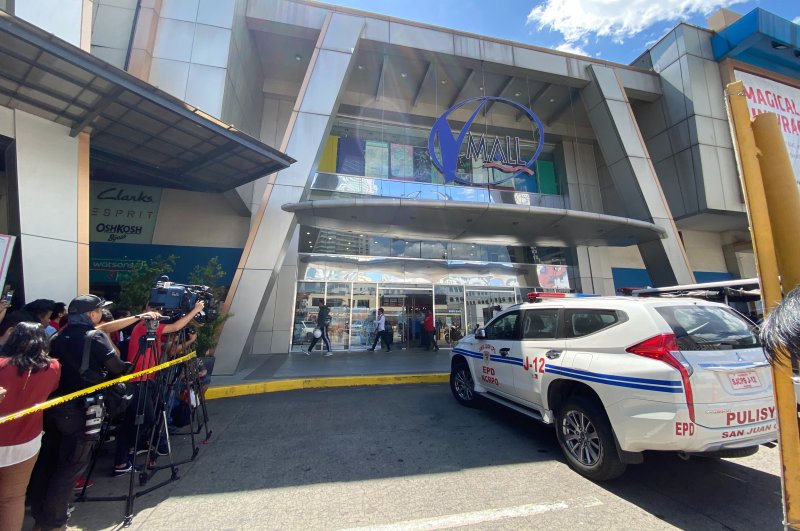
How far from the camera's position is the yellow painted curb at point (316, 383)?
22.6ft

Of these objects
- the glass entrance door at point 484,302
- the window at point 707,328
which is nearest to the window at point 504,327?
the window at point 707,328

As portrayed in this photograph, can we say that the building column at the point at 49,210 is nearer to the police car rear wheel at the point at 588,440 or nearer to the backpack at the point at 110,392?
the backpack at the point at 110,392

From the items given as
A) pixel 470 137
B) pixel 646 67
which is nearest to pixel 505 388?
pixel 470 137

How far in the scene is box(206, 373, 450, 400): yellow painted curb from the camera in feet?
22.6

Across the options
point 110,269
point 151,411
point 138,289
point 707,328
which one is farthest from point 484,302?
point 110,269

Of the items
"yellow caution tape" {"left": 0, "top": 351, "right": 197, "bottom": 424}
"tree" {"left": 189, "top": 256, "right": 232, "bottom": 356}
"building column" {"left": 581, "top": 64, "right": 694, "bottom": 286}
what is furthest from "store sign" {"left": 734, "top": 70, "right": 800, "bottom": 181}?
"yellow caution tape" {"left": 0, "top": 351, "right": 197, "bottom": 424}

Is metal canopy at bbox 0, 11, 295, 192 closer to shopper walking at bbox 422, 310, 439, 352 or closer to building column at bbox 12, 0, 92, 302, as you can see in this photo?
building column at bbox 12, 0, 92, 302

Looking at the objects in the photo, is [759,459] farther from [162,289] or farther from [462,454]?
[162,289]

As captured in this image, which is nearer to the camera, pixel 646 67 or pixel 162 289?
pixel 162 289

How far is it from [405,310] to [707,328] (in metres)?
11.3

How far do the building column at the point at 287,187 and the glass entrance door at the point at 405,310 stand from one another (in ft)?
17.9

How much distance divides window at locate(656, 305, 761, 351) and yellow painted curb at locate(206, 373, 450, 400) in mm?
5701

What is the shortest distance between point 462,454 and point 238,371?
6921 millimetres

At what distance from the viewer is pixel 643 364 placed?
9.62ft
